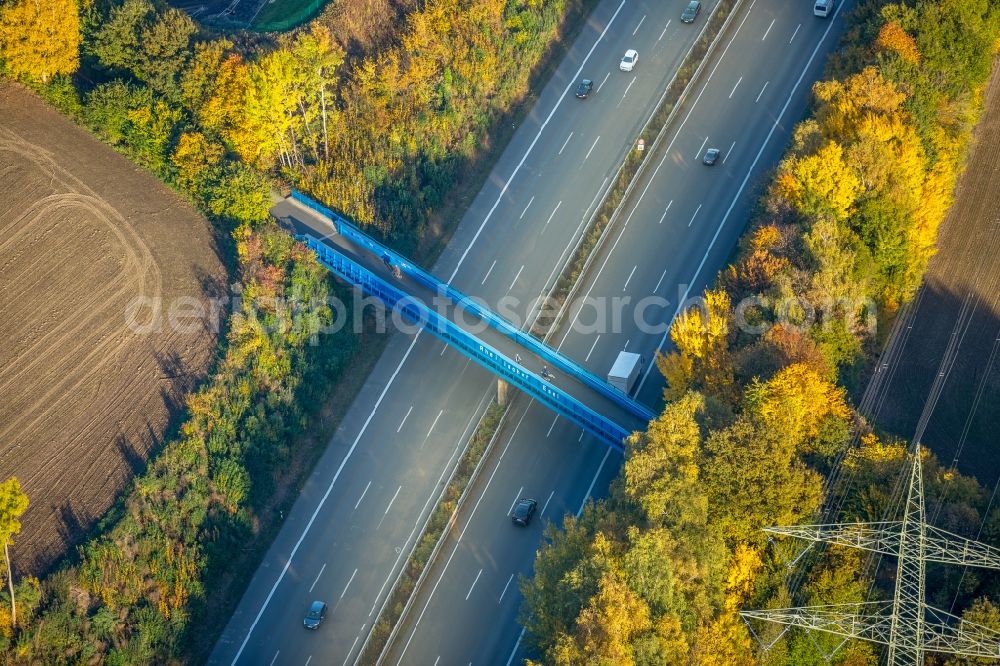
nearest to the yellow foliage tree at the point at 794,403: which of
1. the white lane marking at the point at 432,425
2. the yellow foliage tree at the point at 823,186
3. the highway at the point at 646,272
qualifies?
the highway at the point at 646,272

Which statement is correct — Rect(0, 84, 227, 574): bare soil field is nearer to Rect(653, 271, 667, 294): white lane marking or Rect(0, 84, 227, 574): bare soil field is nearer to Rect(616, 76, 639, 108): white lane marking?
Rect(653, 271, 667, 294): white lane marking

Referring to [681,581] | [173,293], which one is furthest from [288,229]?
[681,581]

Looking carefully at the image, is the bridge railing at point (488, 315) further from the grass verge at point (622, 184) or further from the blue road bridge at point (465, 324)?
the grass verge at point (622, 184)

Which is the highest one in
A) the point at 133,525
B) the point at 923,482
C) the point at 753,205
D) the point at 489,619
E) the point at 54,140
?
the point at 753,205

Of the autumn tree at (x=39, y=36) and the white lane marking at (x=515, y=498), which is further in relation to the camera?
the autumn tree at (x=39, y=36)

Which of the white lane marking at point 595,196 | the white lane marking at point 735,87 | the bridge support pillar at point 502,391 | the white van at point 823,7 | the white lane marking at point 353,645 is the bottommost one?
the white lane marking at point 353,645

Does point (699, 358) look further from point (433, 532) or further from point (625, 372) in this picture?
point (433, 532)

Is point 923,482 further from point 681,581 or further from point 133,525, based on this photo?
point 133,525
